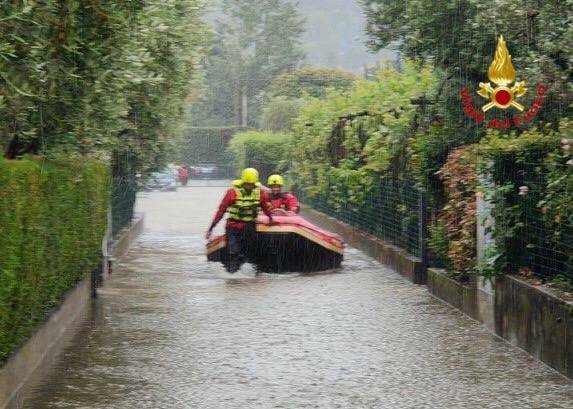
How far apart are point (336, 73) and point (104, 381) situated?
77.5 metres

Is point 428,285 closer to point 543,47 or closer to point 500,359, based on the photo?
point 543,47

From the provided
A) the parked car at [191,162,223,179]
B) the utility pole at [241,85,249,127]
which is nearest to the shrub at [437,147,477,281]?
the parked car at [191,162,223,179]

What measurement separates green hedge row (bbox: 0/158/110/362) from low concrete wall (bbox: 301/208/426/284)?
453 cm

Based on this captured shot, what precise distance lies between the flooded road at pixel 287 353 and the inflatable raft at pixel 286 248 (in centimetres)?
127

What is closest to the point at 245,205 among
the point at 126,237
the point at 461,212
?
the point at 461,212

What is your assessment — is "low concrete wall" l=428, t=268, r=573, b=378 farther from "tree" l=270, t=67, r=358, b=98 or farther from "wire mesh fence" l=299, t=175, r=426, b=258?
"tree" l=270, t=67, r=358, b=98

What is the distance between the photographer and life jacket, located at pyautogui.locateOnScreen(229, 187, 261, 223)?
734 inches

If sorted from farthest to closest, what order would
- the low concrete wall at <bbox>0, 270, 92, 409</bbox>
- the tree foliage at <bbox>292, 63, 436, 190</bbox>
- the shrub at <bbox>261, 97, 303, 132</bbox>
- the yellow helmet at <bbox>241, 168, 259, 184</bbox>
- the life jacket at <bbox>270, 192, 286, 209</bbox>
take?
the shrub at <bbox>261, 97, 303, 132</bbox> → the tree foliage at <bbox>292, 63, 436, 190</bbox> → the life jacket at <bbox>270, 192, 286, 209</bbox> → the yellow helmet at <bbox>241, 168, 259, 184</bbox> → the low concrete wall at <bbox>0, 270, 92, 409</bbox>

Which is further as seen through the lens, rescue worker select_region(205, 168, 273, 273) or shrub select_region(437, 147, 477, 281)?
rescue worker select_region(205, 168, 273, 273)

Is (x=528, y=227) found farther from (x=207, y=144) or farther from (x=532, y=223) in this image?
(x=207, y=144)

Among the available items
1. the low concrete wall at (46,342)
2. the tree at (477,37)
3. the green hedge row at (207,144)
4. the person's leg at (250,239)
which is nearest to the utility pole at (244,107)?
the green hedge row at (207,144)

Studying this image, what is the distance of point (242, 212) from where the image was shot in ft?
61.2

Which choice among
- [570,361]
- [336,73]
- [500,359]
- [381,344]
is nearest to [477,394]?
[570,361]

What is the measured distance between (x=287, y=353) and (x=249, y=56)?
105m
